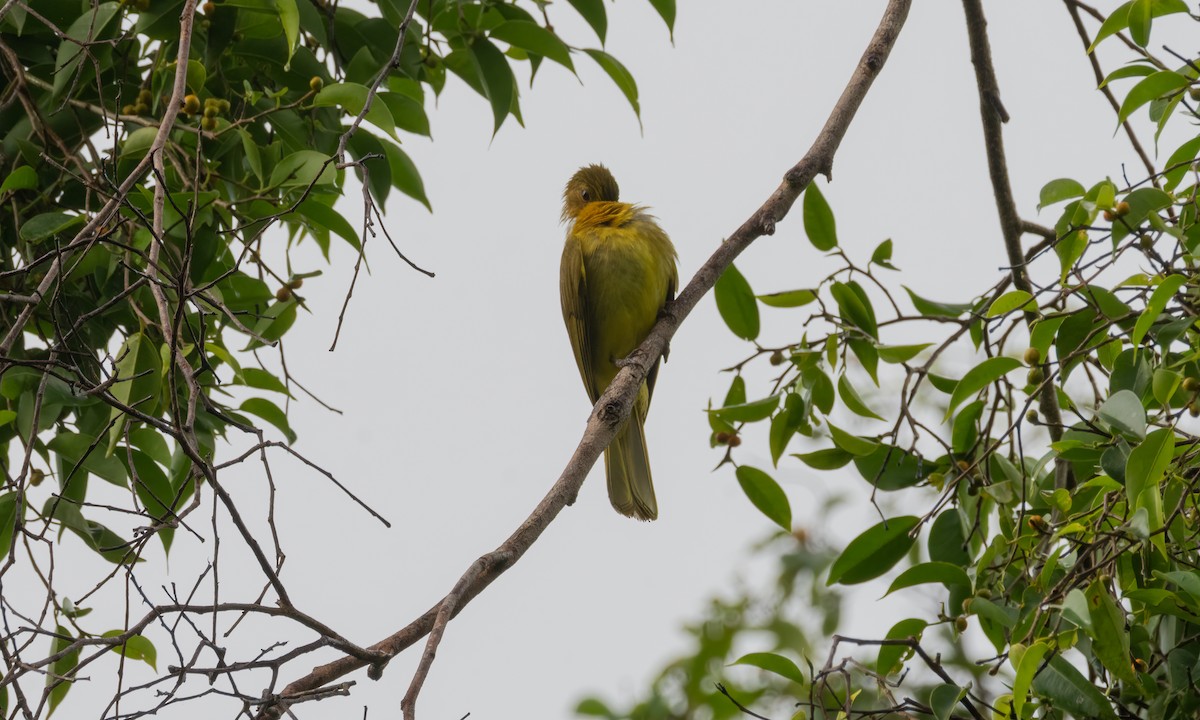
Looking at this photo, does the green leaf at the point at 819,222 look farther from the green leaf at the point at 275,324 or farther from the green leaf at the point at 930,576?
the green leaf at the point at 275,324

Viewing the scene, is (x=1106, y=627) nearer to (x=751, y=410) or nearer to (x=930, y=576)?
(x=930, y=576)

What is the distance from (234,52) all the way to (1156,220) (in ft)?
6.34

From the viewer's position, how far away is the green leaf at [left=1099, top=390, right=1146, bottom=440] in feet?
5.34

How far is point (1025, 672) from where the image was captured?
65.5 inches

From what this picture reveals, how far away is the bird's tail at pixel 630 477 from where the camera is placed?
12.8 ft

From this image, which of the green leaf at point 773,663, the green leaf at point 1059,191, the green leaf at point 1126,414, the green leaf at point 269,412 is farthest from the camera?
the green leaf at point 269,412

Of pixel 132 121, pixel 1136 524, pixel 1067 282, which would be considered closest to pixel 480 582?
pixel 1136 524

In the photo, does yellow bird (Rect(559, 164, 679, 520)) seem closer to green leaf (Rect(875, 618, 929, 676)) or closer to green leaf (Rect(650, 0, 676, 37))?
green leaf (Rect(650, 0, 676, 37))

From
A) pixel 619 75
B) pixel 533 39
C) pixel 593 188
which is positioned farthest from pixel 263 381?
pixel 593 188

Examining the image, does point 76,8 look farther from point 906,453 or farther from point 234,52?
point 906,453

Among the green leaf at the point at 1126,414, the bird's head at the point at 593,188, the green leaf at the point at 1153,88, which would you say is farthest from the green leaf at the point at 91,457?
the bird's head at the point at 593,188

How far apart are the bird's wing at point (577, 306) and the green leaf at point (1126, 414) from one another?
2749mm

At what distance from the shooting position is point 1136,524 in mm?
1577

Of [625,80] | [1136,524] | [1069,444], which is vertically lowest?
[1136,524]
